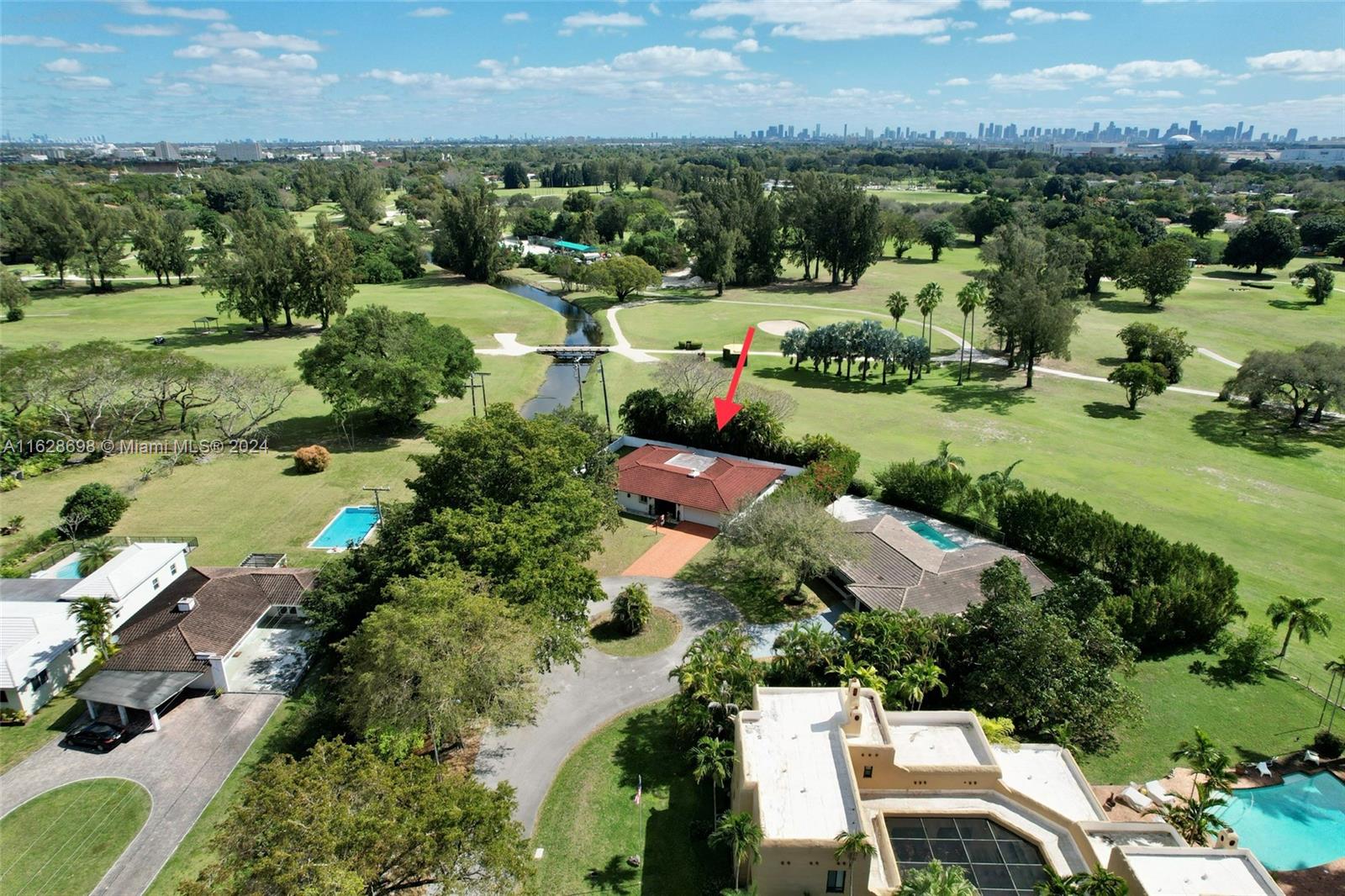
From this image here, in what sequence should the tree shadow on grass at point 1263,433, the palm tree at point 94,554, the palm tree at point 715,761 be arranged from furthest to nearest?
1. the tree shadow on grass at point 1263,433
2. the palm tree at point 94,554
3. the palm tree at point 715,761

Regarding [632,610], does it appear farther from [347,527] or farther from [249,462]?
[249,462]

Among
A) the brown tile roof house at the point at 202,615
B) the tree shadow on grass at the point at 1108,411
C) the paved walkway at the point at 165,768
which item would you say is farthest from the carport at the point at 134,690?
the tree shadow on grass at the point at 1108,411

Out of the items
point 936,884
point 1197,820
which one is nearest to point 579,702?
point 936,884

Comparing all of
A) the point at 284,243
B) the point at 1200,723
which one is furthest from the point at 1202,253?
the point at 284,243

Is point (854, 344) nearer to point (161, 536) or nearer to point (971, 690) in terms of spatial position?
point (971, 690)

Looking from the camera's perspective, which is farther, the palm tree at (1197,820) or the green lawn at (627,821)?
the green lawn at (627,821)

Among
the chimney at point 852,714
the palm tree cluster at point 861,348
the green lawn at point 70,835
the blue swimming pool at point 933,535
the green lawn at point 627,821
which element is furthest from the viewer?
the palm tree cluster at point 861,348

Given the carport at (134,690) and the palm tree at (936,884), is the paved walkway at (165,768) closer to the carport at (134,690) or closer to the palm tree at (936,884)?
the carport at (134,690)

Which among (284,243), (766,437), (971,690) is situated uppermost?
(284,243)
